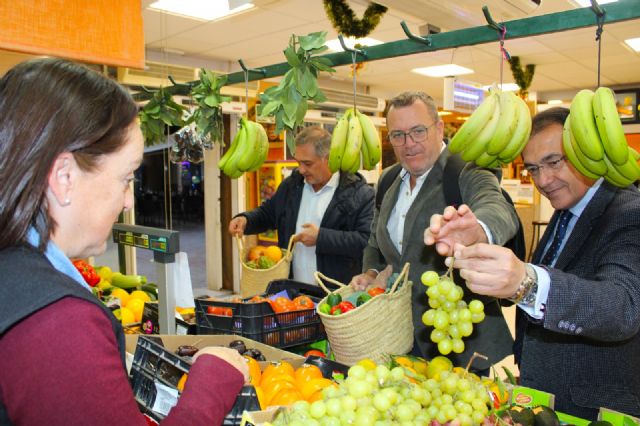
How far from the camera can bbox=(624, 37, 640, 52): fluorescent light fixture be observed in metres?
6.75

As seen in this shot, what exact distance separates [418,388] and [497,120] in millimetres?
928

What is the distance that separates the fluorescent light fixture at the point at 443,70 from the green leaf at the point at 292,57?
6.66m

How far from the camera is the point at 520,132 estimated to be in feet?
5.64

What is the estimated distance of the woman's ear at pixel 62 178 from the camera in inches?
35.7

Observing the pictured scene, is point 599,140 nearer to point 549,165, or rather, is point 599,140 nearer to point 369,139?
point 549,165

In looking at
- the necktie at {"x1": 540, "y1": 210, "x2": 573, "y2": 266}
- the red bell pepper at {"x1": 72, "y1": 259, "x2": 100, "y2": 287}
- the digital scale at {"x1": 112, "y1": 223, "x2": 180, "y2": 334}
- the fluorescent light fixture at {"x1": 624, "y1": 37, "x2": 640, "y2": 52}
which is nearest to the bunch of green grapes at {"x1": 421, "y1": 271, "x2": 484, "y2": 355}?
the necktie at {"x1": 540, "y1": 210, "x2": 573, "y2": 266}

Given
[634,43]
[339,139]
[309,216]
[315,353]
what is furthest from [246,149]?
[634,43]

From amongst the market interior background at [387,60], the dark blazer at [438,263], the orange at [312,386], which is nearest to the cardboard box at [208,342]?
the orange at [312,386]

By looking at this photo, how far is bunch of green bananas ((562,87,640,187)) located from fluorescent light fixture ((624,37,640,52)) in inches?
252

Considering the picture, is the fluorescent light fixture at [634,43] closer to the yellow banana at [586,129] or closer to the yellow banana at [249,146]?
the yellow banana at [249,146]

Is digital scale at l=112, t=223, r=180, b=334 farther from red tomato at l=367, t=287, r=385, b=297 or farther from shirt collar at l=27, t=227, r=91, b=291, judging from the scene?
shirt collar at l=27, t=227, r=91, b=291

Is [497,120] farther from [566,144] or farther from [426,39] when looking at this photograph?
[426,39]

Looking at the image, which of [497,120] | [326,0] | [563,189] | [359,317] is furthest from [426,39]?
[326,0]

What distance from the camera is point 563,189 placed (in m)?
1.91
